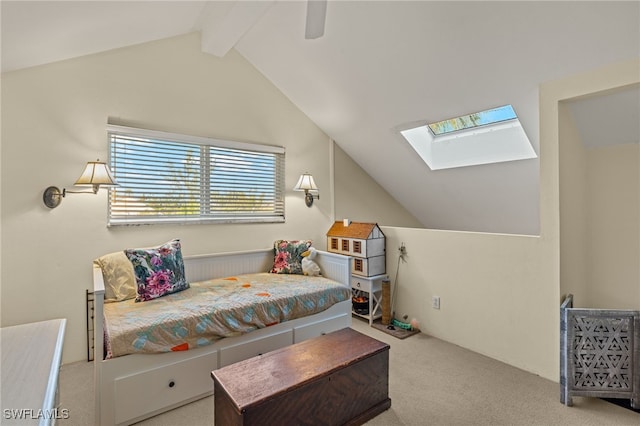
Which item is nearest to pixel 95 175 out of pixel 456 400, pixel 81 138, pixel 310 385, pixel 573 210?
pixel 81 138

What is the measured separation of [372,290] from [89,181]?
2.68m

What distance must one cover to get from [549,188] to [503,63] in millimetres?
957

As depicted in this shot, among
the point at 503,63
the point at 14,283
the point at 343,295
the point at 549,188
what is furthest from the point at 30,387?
the point at 503,63

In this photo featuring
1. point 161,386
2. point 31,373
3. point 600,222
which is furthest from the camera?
point 600,222

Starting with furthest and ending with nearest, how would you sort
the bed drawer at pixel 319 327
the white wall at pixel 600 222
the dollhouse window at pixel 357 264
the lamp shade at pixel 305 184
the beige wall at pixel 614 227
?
the lamp shade at pixel 305 184
the dollhouse window at pixel 357 264
the bed drawer at pixel 319 327
the beige wall at pixel 614 227
the white wall at pixel 600 222

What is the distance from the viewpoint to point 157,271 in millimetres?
2430

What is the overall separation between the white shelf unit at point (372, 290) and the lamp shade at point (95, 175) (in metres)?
2.46

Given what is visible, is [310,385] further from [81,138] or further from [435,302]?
[81,138]

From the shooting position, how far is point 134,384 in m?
1.82

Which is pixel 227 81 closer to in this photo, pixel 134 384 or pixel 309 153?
pixel 309 153

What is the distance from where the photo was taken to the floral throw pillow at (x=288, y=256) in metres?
3.26

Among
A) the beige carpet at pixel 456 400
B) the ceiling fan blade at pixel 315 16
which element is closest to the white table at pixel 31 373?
the beige carpet at pixel 456 400

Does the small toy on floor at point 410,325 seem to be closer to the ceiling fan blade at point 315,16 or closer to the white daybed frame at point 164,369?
the white daybed frame at point 164,369

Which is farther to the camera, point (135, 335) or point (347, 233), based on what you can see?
point (347, 233)
